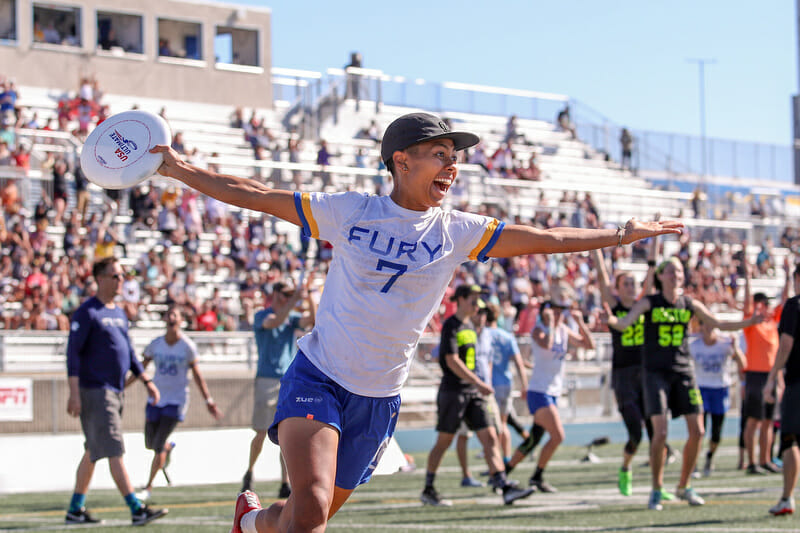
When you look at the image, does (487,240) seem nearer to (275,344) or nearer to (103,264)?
(103,264)

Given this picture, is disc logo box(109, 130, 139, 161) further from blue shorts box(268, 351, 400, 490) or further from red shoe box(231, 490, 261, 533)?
red shoe box(231, 490, 261, 533)

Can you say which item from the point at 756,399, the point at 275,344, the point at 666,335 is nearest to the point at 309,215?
the point at 666,335

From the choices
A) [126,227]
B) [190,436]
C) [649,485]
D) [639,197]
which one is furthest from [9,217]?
[639,197]

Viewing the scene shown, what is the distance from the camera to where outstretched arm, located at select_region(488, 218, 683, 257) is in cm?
495

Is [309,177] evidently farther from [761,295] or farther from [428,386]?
[761,295]

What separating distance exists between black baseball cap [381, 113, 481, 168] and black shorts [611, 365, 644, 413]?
6.99 metres

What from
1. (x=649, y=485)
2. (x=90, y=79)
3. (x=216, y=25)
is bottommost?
(x=649, y=485)

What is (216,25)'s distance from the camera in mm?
35094

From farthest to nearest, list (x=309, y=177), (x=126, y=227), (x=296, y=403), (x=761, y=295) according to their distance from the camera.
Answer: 1. (x=309, y=177)
2. (x=126, y=227)
3. (x=761, y=295)
4. (x=296, y=403)

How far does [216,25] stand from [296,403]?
105ft

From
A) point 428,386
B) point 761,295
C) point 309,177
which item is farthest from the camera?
point 309,177

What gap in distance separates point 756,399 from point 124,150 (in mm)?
10641

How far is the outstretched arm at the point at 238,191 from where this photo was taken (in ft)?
15.5

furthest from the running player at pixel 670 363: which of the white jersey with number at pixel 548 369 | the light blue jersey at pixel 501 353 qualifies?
the light blue jersey at pixel 501 353
